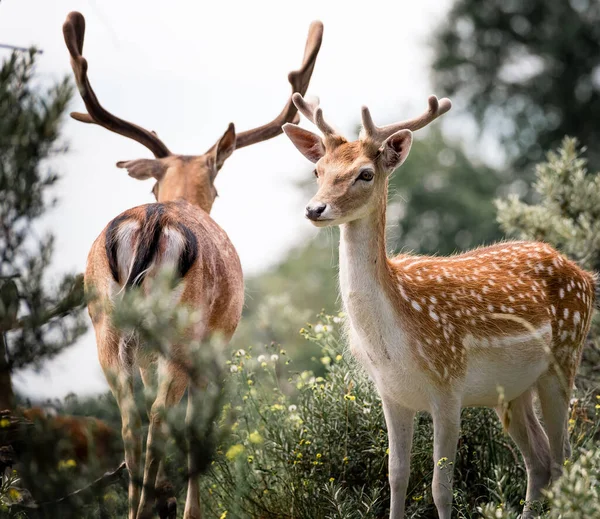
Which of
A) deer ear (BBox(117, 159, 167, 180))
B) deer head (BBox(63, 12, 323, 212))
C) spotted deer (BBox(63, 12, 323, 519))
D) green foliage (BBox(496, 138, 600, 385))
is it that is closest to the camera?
spotted deer (BBox(63, 12, 323, 519))

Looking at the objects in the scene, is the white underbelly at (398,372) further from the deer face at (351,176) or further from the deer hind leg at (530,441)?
the deer hind leg at (530,441)

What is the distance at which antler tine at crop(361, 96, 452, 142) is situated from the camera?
4.94 m

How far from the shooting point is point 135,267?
187 inches

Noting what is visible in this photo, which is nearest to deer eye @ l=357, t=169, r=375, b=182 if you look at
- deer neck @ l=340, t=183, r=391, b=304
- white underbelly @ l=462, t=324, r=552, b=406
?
deer neck @ l=340, t=183, r=391, b=304

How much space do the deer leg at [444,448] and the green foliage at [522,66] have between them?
79.4 ft

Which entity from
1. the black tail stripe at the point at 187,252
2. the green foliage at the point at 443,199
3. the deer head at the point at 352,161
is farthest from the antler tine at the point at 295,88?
the green foliage at the point at 443,199

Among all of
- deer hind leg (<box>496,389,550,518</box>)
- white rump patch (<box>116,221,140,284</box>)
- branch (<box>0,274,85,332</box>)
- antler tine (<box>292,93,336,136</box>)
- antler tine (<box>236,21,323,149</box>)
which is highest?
antler tine (<box>236,21,323,149</box>)

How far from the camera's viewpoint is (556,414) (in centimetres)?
528

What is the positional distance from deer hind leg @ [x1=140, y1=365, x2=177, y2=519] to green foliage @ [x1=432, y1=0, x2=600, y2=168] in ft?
79.7

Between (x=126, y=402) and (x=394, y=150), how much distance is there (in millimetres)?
1901

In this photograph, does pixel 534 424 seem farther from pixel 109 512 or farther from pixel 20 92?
pixel 20 92

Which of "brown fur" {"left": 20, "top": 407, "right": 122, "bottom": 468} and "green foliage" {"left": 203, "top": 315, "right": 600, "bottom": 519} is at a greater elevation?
"brown fur" {"left": 20, "top": 407, "right": 122, "bottom": 468}

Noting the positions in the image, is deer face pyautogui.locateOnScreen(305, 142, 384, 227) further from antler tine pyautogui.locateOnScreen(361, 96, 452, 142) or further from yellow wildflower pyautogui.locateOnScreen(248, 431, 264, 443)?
yellow wildflower pyautogui.locateOnScreen(248, 431, 264, 443)

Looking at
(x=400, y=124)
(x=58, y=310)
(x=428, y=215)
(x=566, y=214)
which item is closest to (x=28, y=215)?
(x=58, y=310)
